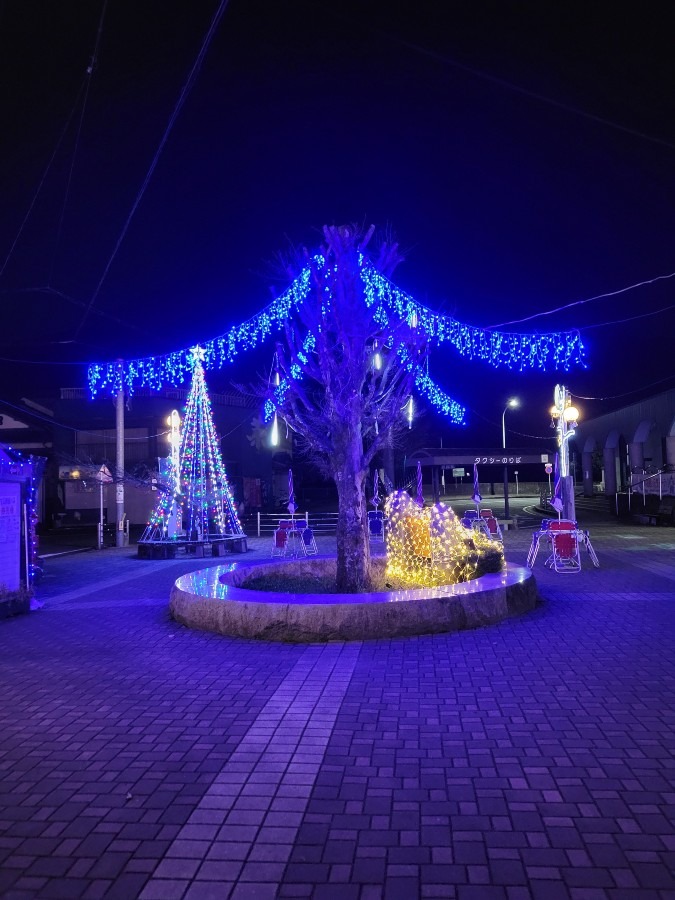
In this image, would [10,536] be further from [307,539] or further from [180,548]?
[307,539]

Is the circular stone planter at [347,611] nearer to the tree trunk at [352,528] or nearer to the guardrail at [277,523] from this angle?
the tree trunk at [352,528]

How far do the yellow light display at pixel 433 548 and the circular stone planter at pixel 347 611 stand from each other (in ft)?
3.74

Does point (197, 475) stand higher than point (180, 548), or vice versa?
point (197, 475)

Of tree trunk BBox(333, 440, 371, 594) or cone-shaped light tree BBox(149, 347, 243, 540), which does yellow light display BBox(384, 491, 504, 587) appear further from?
cone-shaped light tree BBox(149, 347, 243, 540)

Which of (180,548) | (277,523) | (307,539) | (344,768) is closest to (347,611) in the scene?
(344,768)

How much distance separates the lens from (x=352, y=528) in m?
9.07

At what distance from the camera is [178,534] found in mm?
18859

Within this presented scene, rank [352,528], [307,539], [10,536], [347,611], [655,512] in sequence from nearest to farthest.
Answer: [347,611] → [352,528] → [10,536] → [307,539] → [655,512]

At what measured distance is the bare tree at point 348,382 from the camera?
9.16 meters

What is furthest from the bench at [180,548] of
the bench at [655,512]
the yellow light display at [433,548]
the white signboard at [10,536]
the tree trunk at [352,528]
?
the bench at [655,512]

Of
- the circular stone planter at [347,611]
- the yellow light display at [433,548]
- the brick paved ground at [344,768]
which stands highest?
the yellow light display at [433,548]

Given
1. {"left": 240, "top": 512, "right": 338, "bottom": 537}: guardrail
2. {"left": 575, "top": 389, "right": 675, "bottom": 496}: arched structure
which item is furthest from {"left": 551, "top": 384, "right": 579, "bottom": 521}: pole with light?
{"left": 575, "top": 389, "right": 675, "bottom": 496}: arched structure

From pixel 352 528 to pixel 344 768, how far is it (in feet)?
17.5

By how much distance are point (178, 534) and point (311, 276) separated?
11232mm
